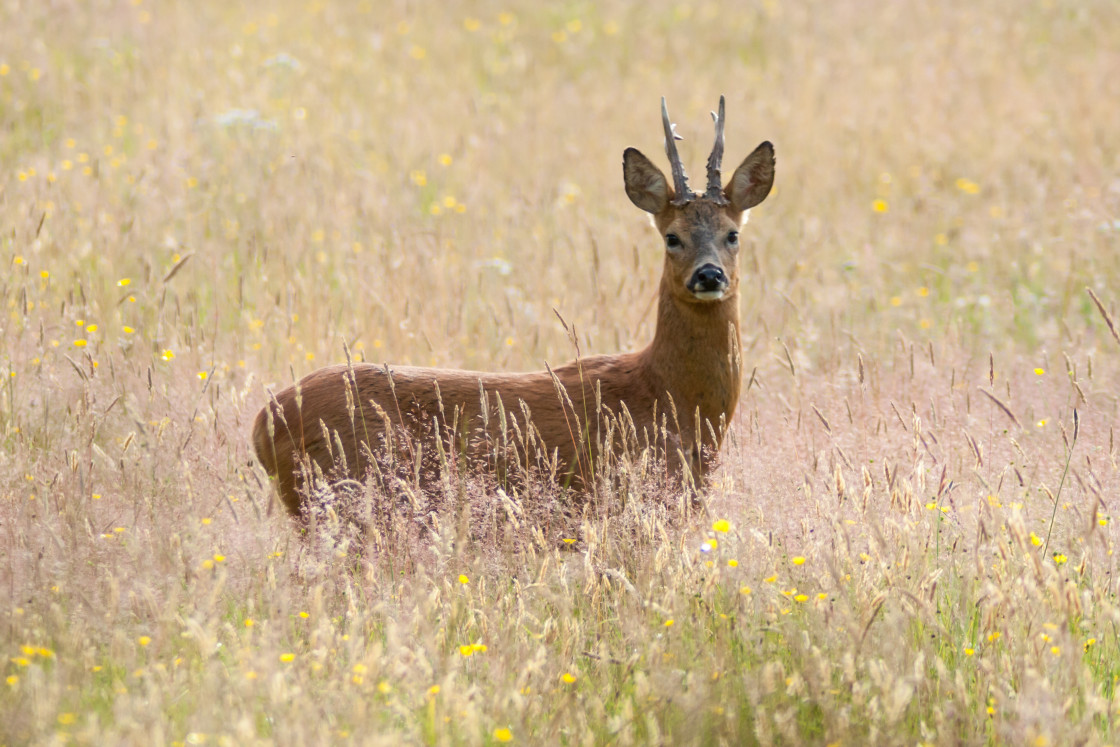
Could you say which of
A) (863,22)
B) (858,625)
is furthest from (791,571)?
(863,22)

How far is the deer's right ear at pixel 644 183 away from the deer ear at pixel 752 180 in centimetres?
28

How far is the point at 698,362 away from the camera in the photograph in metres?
4.79

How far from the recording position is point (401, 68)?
1211 cm

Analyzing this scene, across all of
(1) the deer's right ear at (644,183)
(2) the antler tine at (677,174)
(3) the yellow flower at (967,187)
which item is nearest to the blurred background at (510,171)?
(3) the yellow flower at (967,187)

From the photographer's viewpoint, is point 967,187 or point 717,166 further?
point 967,187

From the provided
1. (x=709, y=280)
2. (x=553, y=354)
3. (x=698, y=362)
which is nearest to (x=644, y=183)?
(x=709, y=280)

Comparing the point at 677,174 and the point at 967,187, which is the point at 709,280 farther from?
the point at 967,187

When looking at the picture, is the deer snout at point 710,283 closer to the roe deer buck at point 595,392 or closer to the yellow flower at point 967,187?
the roe deer buck at point 595,392

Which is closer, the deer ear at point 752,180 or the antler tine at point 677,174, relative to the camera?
the antler tine at point 677,174

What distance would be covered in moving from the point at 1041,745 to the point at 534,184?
7.23 metres

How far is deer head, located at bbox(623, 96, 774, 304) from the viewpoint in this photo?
4711 millimetres

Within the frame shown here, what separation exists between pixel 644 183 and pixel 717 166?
384mm

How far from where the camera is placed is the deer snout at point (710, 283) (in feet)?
15.2

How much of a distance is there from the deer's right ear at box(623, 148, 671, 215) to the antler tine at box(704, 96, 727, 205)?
0.21 meters
